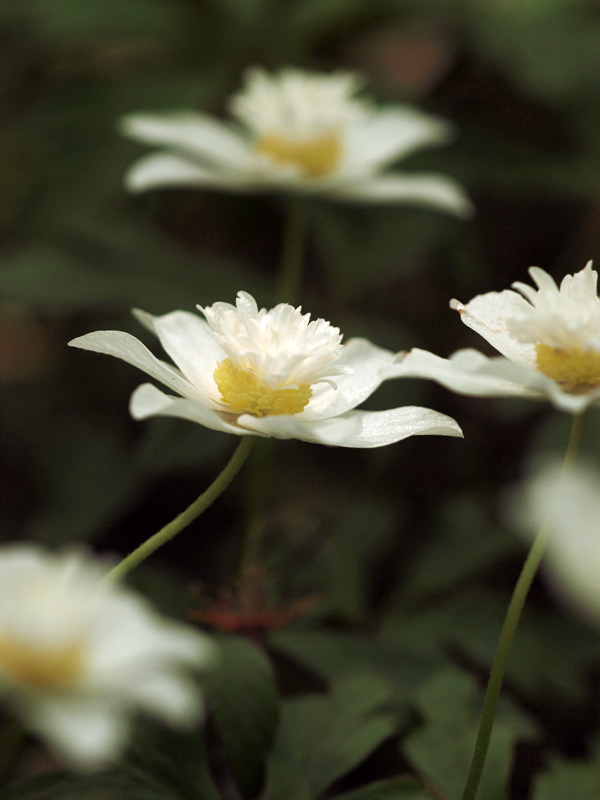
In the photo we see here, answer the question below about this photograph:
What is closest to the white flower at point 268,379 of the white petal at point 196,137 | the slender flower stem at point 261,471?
the slender flower stem at point 261,471

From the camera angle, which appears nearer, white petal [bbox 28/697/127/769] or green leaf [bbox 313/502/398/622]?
white petal [bbox 28/697/127/769]

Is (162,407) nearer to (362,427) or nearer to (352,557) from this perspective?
(362,427)

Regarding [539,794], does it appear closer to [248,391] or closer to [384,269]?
[248,391]

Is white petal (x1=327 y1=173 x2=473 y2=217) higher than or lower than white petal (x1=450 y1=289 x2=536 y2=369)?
higher

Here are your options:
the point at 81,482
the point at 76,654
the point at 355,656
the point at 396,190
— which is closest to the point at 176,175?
the point at 396,190

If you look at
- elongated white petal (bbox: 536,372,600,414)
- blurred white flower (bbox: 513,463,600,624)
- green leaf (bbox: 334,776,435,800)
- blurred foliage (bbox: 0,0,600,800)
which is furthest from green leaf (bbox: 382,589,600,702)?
elongated white petal (bbox: 536,372,600,414)

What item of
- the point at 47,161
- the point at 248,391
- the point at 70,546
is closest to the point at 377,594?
the point at 70,546

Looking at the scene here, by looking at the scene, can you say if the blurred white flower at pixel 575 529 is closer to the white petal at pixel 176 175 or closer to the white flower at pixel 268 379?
the white flower at pixel 268 379

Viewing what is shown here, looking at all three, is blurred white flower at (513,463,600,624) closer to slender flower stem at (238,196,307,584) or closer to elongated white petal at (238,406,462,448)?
elongated white petal at (238,406,462,448)

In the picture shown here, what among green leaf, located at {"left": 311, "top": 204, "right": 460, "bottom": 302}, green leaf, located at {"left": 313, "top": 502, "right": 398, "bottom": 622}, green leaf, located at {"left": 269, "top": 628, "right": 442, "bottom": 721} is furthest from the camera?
green leaf, located at {"left": 311, "top": 204, "right": 460, "bottom": 302}
